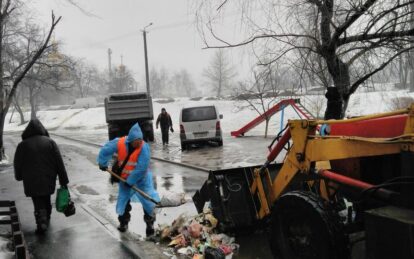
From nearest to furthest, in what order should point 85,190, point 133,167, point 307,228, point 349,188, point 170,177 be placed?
point 349,188
point 307,228
point 133,167
point 85,190
point 170,177

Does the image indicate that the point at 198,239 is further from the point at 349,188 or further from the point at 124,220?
the point at 349,188

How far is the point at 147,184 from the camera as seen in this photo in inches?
264

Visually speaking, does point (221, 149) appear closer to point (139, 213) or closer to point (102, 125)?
point (139, 213)

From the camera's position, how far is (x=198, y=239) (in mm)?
5945

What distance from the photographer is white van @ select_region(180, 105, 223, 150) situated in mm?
18562

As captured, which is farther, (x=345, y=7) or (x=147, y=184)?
(x=345, y=7)

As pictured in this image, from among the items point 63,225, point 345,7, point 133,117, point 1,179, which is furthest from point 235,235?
point 133,117

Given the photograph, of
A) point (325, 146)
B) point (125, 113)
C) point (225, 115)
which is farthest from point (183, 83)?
point (325, 146)

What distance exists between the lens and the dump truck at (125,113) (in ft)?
72.2

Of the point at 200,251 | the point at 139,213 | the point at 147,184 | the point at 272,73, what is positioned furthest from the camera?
the point at 272,73

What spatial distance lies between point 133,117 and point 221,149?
576cm

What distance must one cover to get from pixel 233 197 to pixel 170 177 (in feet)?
20.5

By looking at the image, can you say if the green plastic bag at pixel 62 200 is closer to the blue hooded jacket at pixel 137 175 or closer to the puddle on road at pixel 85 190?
the blue hooded jacket at pixel 137 175

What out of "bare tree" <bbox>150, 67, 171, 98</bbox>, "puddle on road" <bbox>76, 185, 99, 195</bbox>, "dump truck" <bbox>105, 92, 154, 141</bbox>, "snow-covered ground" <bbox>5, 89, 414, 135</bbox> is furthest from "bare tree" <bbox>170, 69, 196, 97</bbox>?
"puddle on road" <bbox>76, 185, 99, 195</bbox>
